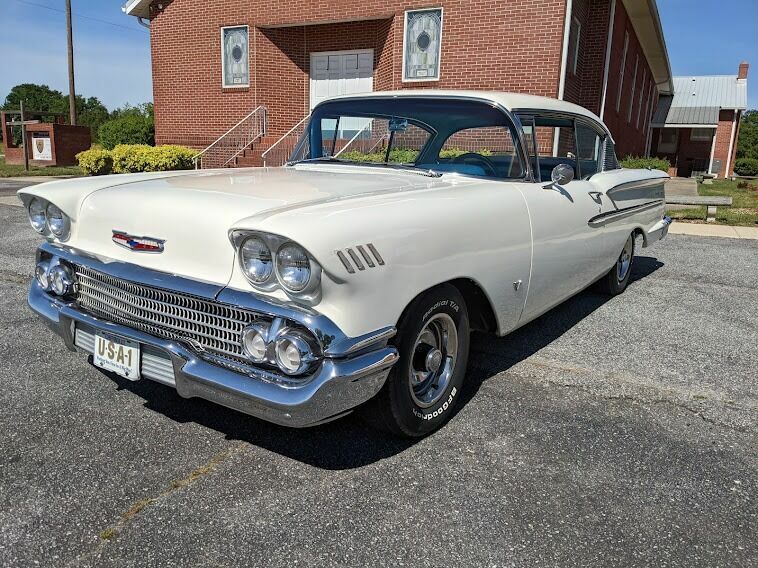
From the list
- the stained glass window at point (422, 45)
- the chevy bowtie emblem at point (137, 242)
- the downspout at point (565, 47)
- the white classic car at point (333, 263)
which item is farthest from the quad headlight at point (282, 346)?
the stained glass window at point (422, 45)

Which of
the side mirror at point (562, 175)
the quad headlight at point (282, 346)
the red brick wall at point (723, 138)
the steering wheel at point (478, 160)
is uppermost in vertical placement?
the red brick wall at point (723, 138)

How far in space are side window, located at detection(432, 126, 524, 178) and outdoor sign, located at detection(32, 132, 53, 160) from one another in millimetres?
20968

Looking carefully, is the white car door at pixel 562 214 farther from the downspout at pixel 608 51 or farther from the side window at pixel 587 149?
the downspout at pixel 608 51

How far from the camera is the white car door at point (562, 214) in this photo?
3.32 metres

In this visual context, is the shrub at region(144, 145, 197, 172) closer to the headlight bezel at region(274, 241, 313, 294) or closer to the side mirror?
the side mirror

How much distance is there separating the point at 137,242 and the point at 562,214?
224cm

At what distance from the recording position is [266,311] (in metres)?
2.13

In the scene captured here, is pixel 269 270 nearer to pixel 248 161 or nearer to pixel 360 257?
pixel 360 257

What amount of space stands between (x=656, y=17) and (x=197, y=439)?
783 inches

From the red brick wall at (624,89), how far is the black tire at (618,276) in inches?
417

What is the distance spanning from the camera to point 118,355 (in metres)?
2.50

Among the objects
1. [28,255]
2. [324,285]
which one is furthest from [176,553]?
[28,255]

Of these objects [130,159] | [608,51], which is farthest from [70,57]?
[608,51]

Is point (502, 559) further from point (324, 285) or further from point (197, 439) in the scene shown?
point (197, 439)
